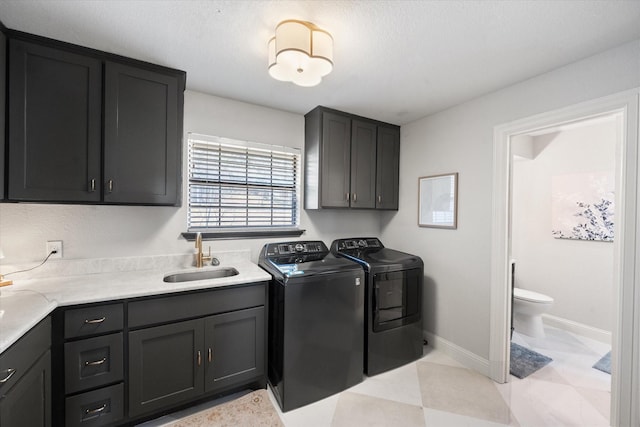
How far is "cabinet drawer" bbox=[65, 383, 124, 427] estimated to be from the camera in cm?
141

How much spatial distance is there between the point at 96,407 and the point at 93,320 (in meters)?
0.51

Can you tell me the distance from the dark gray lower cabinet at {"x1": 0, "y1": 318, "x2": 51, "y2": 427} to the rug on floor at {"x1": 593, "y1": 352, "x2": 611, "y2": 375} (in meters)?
3.93

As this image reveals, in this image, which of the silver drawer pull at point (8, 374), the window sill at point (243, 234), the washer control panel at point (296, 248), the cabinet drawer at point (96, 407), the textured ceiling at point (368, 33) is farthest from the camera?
the washer control panel at point (296, 248)

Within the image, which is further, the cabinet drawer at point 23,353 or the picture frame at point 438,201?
the picture frame at point 438,201

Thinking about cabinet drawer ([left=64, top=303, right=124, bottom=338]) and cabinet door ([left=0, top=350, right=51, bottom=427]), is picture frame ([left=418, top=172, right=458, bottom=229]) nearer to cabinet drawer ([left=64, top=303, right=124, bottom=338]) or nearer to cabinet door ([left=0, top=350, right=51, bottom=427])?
cabinet drawer ([left=64, top=303, right=124, bottom=338])

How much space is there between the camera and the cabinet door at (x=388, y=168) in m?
2.93

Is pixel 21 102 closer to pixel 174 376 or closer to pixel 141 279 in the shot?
pixel 141 279

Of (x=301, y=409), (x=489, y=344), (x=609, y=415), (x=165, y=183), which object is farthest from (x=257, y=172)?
(x=609, y=415)

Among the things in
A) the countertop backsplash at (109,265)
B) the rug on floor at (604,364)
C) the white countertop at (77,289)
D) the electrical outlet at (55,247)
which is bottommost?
the rug on floor at (604,364)

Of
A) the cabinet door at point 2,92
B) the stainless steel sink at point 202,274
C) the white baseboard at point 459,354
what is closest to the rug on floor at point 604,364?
the white baseboard at point 459,354

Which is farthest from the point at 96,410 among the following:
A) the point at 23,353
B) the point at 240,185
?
the point at 240,185

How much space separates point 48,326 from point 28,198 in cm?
77

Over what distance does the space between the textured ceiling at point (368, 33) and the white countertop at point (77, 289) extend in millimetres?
1500

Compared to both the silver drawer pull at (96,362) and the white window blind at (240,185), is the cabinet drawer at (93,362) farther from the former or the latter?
the white window blind at (240,185)
